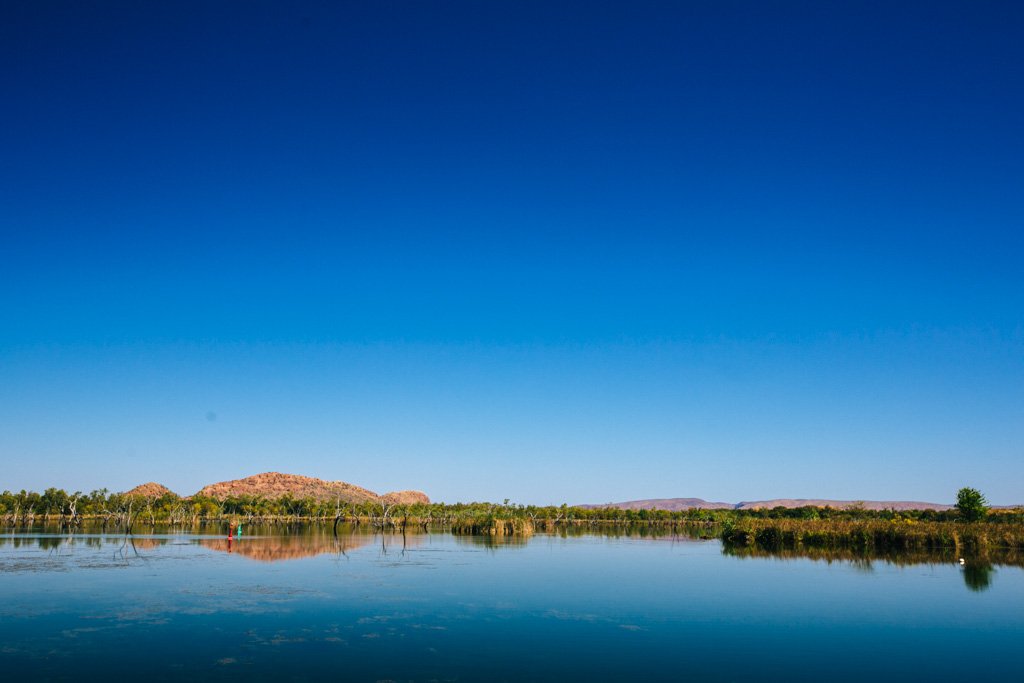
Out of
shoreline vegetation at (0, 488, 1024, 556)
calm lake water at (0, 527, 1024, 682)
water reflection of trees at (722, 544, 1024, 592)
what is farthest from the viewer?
shoreline vegetation at (0, 488, 1024, 556)

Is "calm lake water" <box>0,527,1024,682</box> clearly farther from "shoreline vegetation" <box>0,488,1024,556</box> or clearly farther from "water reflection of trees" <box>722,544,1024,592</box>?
"shoreline vegetation" <box>0,488,1024,556</box>

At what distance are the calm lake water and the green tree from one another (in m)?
26.9

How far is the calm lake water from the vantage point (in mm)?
14602

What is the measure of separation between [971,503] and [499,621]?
53.8m

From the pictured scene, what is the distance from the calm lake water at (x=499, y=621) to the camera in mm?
14602

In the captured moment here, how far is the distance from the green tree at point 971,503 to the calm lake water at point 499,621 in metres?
26.9

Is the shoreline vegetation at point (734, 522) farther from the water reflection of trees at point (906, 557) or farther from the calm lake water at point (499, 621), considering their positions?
the calm lake water at point (499, 621)

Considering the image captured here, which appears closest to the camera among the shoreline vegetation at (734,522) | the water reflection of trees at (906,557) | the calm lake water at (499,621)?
the calm lake water at (499,621)

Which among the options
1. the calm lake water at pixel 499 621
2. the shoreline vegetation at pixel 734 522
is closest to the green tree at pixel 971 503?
the shoreline vegetation at pixel 734 522

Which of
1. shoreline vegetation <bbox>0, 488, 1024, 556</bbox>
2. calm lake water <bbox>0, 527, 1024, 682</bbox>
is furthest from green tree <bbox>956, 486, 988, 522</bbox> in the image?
calm lake water <bbox>0, 527, 1024, 682</bbox>

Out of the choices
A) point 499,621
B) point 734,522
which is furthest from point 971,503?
point 499,621

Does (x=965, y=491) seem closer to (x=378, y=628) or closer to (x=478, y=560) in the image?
(x=478, y=560)

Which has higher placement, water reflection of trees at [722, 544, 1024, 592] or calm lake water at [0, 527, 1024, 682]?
calm lake water at [0, 527, 1024, 682]

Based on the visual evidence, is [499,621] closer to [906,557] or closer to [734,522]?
[906,557]
